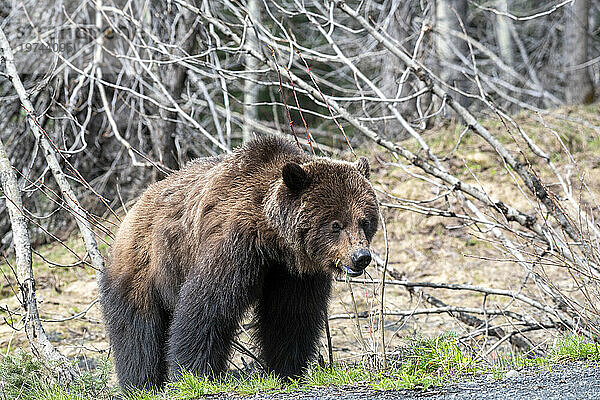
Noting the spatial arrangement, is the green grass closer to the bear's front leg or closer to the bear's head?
the bear's front leg

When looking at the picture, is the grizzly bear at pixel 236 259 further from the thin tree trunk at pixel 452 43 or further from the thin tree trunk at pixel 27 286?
the thin tree trunk at pixel 452 43

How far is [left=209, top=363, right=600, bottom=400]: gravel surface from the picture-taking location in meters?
3.95

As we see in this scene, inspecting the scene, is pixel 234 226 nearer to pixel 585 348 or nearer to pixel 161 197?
pixel 161 197

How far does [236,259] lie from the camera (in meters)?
5.03

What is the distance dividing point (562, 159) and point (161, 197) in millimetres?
8261

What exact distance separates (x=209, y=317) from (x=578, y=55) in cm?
1245

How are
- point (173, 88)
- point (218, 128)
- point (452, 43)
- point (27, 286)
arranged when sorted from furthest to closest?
point (452, 43) → point (173, 88) → point (218, 128) → point (27, 286)

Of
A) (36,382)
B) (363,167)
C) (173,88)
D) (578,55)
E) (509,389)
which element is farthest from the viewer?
(578,55)

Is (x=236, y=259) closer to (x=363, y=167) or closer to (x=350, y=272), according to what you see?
(x=350, y=272)

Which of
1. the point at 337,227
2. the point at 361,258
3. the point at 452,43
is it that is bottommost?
the point at 361,258

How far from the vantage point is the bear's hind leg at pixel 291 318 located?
5508mm

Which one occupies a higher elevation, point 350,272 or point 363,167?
point 363,167

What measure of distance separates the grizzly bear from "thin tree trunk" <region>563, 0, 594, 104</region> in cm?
1074

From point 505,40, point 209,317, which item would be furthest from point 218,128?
point 505,40
